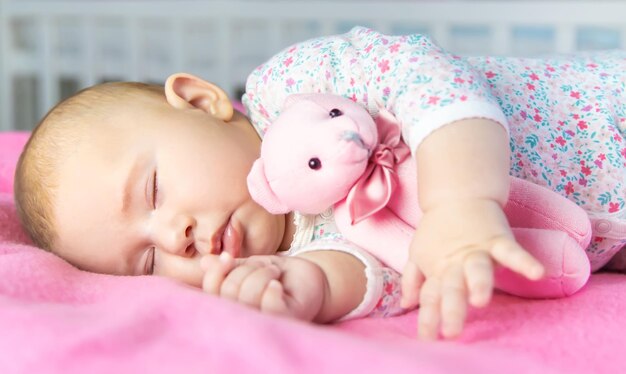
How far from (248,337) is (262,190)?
0.29 metres

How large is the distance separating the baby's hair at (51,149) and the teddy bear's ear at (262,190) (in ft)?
0.65

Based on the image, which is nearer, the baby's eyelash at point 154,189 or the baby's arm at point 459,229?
the baby's arm at point 459,229

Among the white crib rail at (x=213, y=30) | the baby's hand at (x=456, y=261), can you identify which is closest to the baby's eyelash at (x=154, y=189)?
the baby's hand at (x=456, y=261)

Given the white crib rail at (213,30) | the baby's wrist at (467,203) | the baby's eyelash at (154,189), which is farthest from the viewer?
the white crib rail at (213,30)

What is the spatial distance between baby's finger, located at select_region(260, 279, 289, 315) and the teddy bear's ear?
160mm

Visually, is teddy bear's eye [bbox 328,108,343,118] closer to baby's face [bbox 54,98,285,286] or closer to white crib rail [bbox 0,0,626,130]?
baby's face [bbox 54,98,285,286]

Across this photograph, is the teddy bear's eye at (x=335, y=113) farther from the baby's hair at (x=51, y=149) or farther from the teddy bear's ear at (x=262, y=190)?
the baby's hair at (x=51, y=149)

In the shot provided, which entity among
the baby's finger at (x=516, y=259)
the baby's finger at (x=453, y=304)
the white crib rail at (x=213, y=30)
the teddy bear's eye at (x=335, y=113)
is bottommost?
the white crib rail at (x=213, y=30)

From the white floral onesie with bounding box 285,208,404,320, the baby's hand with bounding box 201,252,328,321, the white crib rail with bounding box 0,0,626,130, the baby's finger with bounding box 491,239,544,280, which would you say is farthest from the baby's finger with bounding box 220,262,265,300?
the white crib rail with bounding box 0,0,626,130

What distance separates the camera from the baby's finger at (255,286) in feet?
2.20

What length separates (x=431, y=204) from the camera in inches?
26.7

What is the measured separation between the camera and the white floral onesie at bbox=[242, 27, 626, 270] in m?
0.82

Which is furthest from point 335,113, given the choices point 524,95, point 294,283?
point 524,95

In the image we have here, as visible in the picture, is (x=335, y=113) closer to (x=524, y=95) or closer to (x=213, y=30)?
(x=524, y=95)
